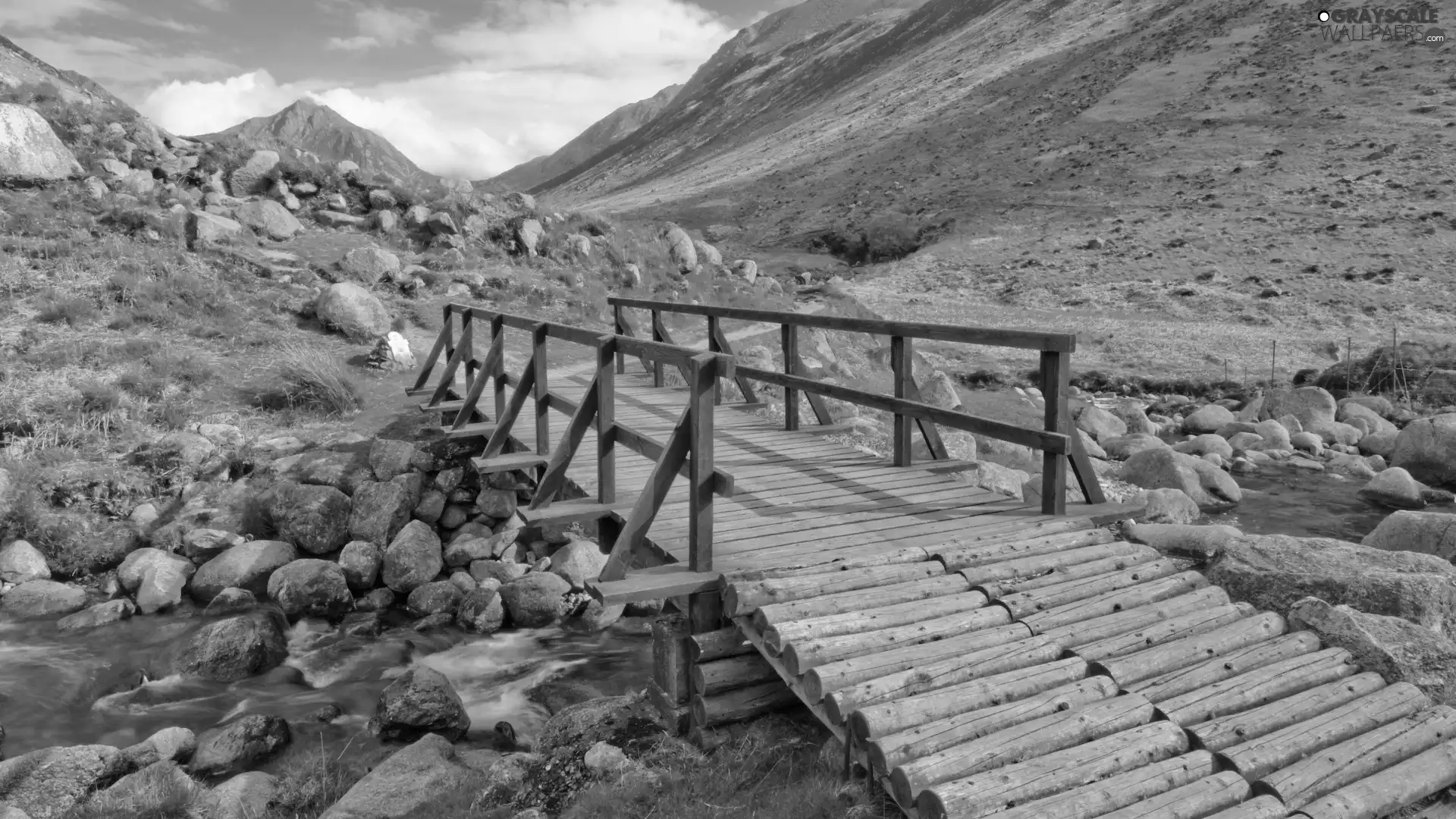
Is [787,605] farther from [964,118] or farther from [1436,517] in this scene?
[964,118]

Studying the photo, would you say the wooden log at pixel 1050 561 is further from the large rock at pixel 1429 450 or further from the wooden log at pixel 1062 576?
the large rock at pixel 1429 450

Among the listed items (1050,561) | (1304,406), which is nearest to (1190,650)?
(1050,561)

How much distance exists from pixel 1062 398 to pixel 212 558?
8.45m

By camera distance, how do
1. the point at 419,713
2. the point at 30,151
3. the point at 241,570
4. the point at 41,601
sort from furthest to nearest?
the point at 30,151
the point at 241,570
the point at 41,601
the point at 419,713

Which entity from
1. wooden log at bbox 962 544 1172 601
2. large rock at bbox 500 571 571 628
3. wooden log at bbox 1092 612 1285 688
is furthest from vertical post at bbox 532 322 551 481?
wooden log at bbox 1092 612 1285 688

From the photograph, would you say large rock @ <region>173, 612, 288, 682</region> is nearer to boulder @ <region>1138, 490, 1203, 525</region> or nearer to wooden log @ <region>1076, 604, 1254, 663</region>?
wooden log @ <region>1076, 604, 1254, 663</region>

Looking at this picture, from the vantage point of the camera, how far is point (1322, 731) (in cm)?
424

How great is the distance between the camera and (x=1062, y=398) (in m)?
6.08

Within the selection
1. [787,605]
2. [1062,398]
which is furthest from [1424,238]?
[787,605]

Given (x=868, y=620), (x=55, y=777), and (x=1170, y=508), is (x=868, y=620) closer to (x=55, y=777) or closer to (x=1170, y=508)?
(x=55, y=777)

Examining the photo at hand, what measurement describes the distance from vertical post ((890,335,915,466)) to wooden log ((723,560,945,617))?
7.77 ft

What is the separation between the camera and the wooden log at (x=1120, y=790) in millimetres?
3658

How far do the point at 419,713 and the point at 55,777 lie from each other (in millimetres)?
2229

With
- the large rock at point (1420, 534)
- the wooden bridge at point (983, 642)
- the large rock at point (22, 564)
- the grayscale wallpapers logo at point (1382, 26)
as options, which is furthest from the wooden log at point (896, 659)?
the grayscale wallpapers logo at point (1382, 26)
